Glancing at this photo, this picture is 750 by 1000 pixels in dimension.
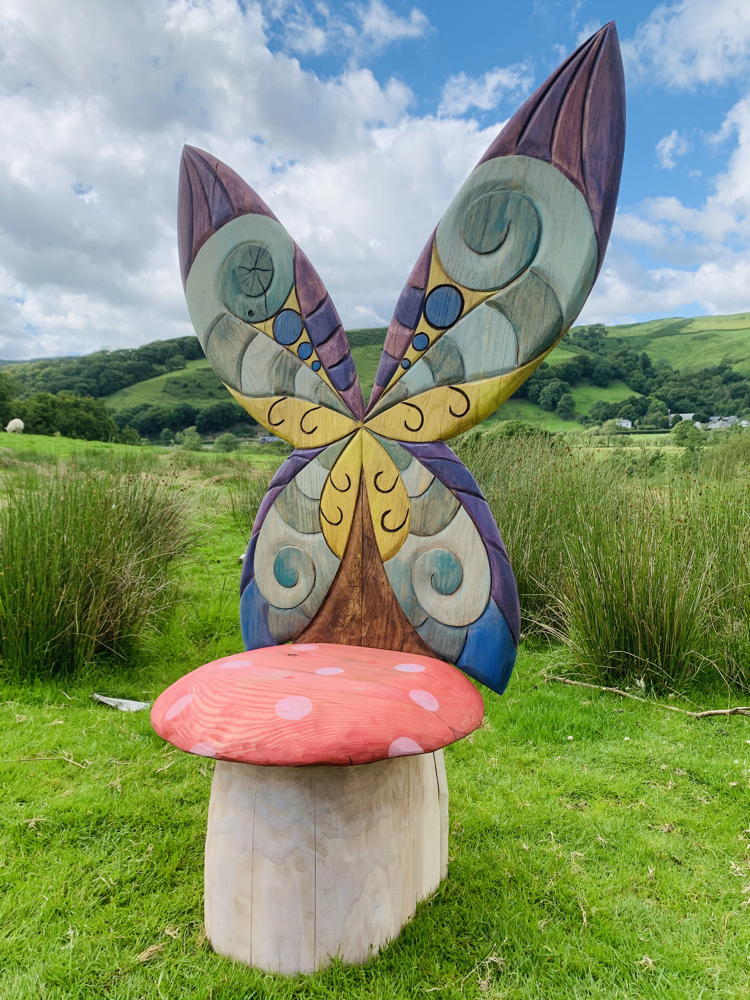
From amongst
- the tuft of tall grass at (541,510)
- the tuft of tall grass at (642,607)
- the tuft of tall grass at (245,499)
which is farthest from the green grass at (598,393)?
the tuft of tall grass at (642,607)

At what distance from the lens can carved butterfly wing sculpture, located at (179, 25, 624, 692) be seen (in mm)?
1490

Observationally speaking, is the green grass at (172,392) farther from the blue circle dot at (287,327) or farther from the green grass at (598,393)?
the blue circle dot at (287,327)

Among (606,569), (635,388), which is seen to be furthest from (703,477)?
(635,388)

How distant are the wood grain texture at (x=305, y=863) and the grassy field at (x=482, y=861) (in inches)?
2.3

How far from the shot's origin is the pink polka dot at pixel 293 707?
1252 mm

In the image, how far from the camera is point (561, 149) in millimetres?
1473

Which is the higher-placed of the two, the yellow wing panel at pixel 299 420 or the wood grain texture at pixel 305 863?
the yellow wing panel at pixel 299 420

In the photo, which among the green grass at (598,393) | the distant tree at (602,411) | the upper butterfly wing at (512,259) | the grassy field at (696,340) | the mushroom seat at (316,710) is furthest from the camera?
the grassy field at (696,340)

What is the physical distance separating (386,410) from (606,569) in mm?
1888

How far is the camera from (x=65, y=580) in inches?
118

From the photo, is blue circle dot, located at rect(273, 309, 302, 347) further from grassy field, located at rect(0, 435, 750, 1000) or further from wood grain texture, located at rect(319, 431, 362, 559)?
grassy field, located at rect(0, 435, 750, 1000)

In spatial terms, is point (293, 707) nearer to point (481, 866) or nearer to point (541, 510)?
point (481, 866)

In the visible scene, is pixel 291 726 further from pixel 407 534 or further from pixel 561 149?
pixel 561 149

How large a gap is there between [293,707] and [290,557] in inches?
26.2
